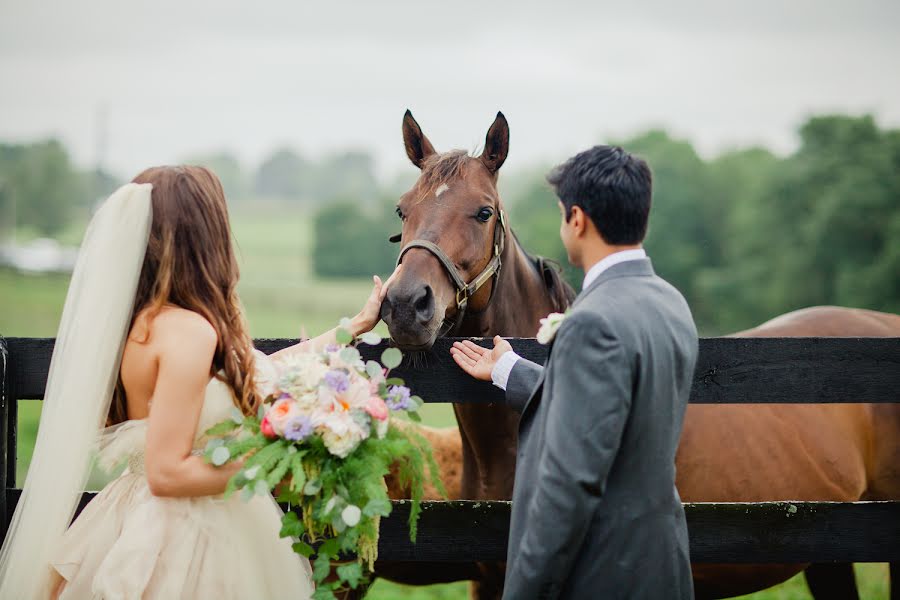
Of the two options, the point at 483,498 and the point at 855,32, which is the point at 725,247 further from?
the point at 483,498

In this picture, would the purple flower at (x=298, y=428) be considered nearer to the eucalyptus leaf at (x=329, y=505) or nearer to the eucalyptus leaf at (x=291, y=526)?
the eucalyptus leaf at (x=329, y=505)

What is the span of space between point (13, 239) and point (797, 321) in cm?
8458

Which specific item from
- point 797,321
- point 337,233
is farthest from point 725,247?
point 797,321

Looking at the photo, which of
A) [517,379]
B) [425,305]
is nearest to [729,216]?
[425,305]

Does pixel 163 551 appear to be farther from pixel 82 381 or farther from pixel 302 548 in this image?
pixel 82 381

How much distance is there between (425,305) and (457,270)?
309mm

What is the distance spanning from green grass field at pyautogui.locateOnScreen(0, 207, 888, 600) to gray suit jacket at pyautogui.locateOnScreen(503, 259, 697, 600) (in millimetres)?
5117


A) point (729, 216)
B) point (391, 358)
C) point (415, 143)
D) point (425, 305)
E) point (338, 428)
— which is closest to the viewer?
point (338, 428)

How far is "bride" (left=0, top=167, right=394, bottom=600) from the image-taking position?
2615 millimetres

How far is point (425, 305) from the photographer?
11.5 ft

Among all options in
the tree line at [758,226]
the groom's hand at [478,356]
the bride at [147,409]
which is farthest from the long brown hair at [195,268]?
the tree line at [758,226]

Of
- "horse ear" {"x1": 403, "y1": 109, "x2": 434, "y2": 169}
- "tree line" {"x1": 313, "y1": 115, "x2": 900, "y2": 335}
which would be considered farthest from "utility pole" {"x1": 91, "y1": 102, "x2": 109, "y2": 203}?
"horse ear" {"x1": 403, "y1": 109, "x2": 434, "y2": 169}

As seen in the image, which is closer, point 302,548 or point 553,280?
point 302,548

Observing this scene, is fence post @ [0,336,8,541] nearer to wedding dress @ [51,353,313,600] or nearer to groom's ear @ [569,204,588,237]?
wedding dress @ [51,353,313,600]
